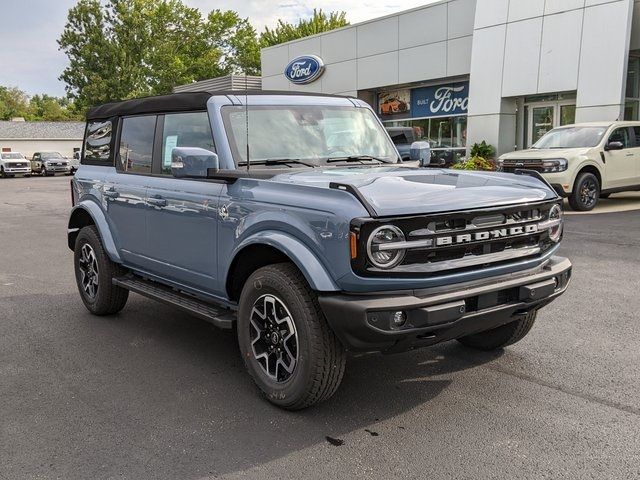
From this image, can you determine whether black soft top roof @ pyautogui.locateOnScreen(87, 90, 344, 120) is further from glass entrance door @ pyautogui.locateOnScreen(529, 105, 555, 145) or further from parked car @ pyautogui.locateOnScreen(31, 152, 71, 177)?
parked car @ pyautogui.locateOnScreen(31, 152, 71, 177)

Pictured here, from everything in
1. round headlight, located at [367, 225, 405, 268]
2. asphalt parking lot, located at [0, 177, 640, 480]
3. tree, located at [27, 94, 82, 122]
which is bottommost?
asphalt parking lot, located at [0, 177, 640, 480]

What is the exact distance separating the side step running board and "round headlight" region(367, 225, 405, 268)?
1281 mm

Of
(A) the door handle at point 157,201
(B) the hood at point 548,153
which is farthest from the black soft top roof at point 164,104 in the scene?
(B) the hood at point 548,153

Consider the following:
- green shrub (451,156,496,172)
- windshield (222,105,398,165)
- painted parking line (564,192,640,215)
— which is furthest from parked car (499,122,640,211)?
windshield (222,105,398,165)

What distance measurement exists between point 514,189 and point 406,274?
3.36 ft

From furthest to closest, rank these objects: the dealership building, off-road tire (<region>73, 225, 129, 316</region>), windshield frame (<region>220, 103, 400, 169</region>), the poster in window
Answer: the poster in window → the dealership building → off-road tire (<region>73, 225, 129, 316</region>) → windshield frame (<region>220, 103, 400, 169</region>)

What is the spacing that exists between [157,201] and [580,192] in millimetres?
10519

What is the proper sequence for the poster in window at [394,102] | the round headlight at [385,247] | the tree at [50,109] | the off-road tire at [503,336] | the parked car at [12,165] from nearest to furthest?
the round headlight at [385,247], the off-road tire at [503,336], the poster in window at [394,102], the parked car at [12,165], the tree at [50,109]

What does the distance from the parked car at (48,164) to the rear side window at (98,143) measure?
132 feet

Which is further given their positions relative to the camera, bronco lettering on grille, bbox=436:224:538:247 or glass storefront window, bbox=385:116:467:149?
glass storefront window, bbox=385:116:467:149

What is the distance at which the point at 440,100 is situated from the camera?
75.7 feet

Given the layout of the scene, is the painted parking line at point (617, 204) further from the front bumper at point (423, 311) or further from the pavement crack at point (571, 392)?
the front bumper at point (423, 311)

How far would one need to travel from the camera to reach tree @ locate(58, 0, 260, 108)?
6069 cm

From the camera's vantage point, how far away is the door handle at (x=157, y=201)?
4691mm
